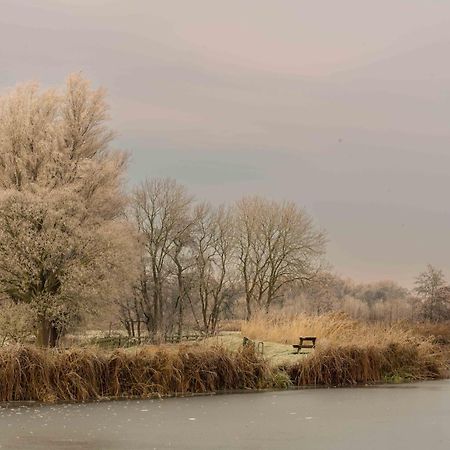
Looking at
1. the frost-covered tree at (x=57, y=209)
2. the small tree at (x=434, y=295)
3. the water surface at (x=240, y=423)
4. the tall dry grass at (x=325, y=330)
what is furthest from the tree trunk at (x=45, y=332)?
the small tree at (x=434, y=295)

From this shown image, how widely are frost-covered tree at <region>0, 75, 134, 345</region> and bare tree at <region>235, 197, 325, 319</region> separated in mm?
18862

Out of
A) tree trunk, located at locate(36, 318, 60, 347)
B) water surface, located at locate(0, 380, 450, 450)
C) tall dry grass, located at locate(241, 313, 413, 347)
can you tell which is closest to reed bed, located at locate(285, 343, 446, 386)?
tall dry grass, located at locate(241, 313, 413, 347)

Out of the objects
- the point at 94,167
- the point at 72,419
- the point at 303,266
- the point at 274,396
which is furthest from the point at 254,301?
the point at 72,419

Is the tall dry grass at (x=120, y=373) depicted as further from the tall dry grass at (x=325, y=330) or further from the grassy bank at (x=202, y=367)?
the tall dry grass at (x=325, y=330)

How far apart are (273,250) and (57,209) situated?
23.3 metres

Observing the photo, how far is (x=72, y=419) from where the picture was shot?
1247 cm

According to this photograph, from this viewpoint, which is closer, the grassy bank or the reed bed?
the grassy bank

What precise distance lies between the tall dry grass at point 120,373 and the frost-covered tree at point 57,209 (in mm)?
11883

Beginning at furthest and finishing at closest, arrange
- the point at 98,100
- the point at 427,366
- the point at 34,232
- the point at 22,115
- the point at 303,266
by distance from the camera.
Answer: the point at 303,266 → the point at 98,100 → the point at 22,115 → the point at 34,232 → the point at 427,366

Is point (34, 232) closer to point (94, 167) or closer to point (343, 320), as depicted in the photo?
point (94, 167)

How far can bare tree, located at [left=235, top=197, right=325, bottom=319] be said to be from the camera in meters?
49.3

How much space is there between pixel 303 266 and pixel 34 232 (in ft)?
81.0

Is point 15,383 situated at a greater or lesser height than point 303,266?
lesser

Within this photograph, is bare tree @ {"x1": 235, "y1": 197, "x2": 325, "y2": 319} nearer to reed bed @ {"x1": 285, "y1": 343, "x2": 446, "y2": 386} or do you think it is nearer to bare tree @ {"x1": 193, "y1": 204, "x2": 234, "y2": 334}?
bare tree @ {"x1": 193, "y1": 204, "x2": 234, "y2": 334}
